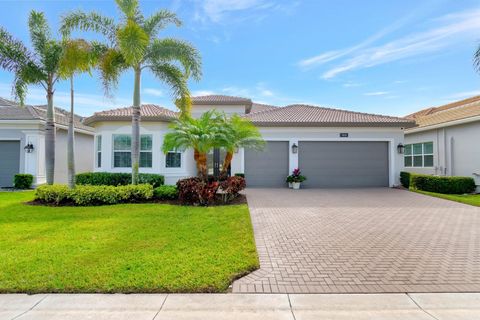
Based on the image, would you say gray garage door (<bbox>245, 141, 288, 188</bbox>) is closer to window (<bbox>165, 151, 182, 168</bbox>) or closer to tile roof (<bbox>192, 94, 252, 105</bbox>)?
window (<bbox>165, 151, 182, 168</bbox>)

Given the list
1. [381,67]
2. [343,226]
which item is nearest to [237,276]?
[343,226]

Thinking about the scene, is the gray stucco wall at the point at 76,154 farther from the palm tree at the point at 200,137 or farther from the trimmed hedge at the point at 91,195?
the palm tree at the point at 200,137

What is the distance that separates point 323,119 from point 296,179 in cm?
410

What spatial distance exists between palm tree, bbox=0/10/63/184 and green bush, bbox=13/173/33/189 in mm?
4894

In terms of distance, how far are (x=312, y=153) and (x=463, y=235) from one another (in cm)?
967

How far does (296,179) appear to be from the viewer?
49.1ft

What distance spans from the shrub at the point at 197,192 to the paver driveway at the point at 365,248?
161cm

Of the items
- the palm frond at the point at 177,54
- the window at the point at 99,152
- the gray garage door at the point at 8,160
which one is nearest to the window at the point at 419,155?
the palm frond at the point at 177,54

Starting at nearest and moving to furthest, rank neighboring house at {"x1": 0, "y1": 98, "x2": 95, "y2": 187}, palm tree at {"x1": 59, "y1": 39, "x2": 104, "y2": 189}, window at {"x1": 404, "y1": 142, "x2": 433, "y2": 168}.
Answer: palm tree at {"x1": 59, "y1": 39, "x2": 104, "y2": 189} → neighboring house at {"x1": 0, "y1": 98, "x2": 95, "y2": 187} → window at {"x1": 404, "y1": 142, "x2": 433, "y2": 168}

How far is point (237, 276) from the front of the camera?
13.7 feet

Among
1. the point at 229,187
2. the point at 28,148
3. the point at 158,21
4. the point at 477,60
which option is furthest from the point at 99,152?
the point at 477,60

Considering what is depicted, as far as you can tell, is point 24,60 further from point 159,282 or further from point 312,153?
point 312,153

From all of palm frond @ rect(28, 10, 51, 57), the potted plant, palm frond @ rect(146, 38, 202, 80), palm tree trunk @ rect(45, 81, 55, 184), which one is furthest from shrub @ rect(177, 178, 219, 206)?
palm frond @ rect(28, 10, 51, 57)

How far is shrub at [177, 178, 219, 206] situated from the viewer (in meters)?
9.96
